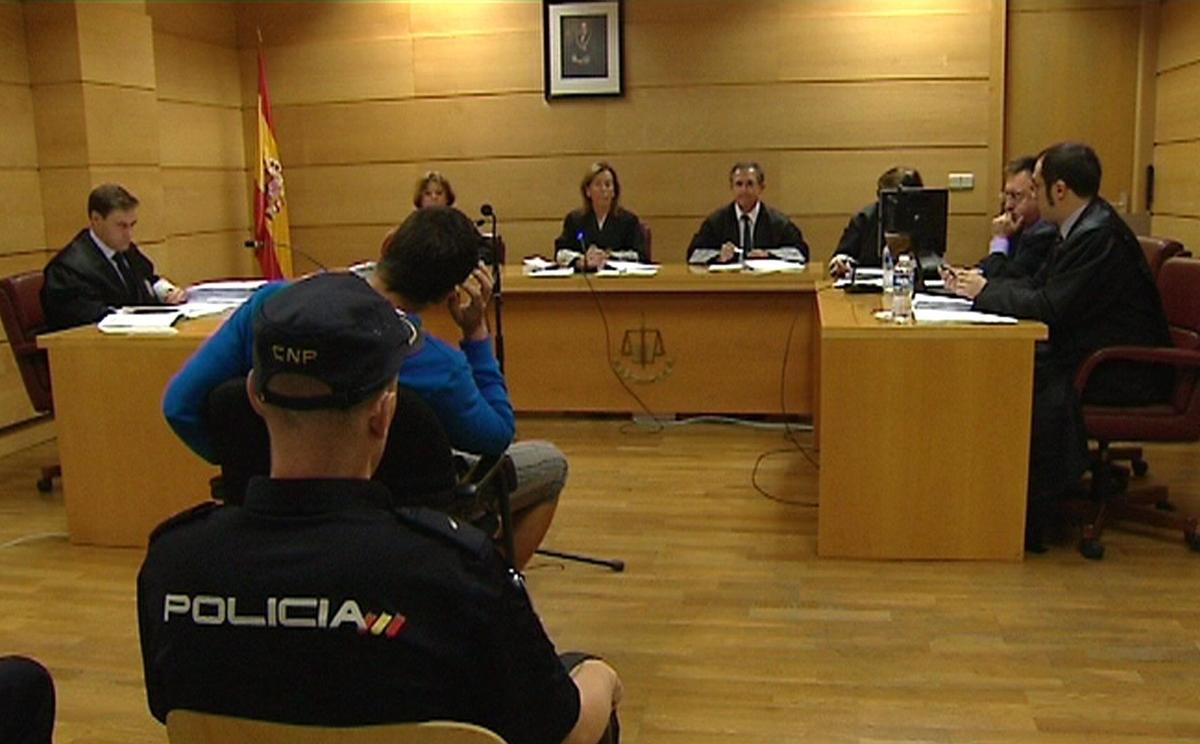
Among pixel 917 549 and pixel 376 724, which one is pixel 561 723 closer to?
pixel 376 724

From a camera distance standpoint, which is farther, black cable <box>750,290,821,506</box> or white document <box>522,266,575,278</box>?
white document <box>522,266,575,278</box>

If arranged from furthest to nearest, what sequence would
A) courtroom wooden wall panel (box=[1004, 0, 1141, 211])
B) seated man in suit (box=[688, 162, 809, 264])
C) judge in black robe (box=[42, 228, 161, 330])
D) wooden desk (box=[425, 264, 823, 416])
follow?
1. courtroom wooden wall panel (box=[1004, 0, 1141, 211])
2. seated man in suit (box=[688, 162, 809, 264])
3. wooden desk (box=[425, 264, 823, 416])
4. judge in black robe (box=[42, 228, 161, 330])

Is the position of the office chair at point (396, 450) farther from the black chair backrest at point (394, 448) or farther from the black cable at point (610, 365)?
the black cable at point (610, 365)

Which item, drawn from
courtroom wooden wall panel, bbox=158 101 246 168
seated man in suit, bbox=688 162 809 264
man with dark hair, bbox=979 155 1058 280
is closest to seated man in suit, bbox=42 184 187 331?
courtroom wooden wall panel, bbox=158 101 246 168

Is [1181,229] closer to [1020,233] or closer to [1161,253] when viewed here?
[1161,253]

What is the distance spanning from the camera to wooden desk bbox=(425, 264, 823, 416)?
5332 millimetres

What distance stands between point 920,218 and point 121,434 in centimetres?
290

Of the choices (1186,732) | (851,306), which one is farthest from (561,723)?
(851,306)

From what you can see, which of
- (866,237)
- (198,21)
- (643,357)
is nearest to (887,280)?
(866,237)

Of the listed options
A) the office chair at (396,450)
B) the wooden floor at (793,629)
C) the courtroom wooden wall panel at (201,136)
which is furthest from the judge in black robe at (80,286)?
the office chair at (396,450)

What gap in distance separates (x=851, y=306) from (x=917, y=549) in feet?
2.99

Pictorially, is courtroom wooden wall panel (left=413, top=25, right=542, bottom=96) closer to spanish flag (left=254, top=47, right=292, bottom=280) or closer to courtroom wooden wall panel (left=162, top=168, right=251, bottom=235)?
spanish flag (left=254, top=47, right=292, bottom=280)

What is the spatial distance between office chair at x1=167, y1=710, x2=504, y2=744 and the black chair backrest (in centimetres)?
98

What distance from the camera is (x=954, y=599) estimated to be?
3320 mm
